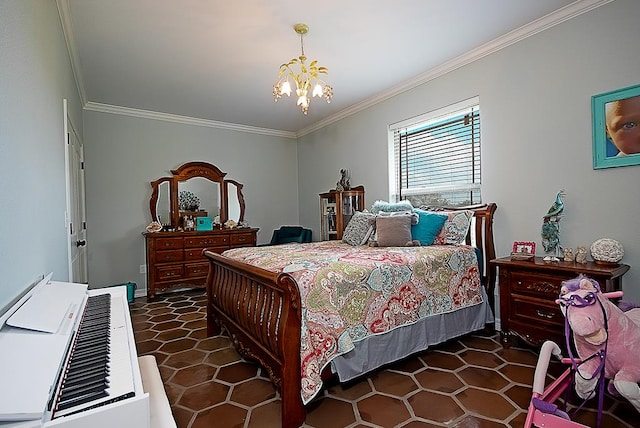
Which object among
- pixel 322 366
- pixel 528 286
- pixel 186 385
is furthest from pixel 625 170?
pixel 186 385

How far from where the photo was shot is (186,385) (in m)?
2.19

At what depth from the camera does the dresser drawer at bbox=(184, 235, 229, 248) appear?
462 cm

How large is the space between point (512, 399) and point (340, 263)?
129cm

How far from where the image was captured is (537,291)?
7.85 feet

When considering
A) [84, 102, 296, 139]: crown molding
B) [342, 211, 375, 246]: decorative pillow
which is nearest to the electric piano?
[342, 211, 375, 246]: decorative pillow

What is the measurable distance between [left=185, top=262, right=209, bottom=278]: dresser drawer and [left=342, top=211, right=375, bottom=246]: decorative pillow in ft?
7.45

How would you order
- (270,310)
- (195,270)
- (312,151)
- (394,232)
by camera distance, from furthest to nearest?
1. (312,151)
2. (195,270)
3. (394,232)
4. (270,310)

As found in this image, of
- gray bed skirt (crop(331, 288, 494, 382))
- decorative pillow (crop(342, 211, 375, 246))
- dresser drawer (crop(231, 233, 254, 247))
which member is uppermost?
decorative pillow (crop(342, 211, 375, 246))

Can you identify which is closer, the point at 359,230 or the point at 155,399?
the point at 155,399

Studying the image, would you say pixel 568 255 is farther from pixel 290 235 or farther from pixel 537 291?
pixel 290 235

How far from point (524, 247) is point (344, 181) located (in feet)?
8.49

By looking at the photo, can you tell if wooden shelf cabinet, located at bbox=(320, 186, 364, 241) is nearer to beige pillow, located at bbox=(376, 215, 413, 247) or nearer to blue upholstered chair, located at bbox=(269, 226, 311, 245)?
blue upholstered chair, located at bbox=(269, 226, 311, 245)

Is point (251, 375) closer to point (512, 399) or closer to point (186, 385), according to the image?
point (186, 385)

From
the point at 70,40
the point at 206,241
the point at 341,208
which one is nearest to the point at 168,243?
the point at 206,241
